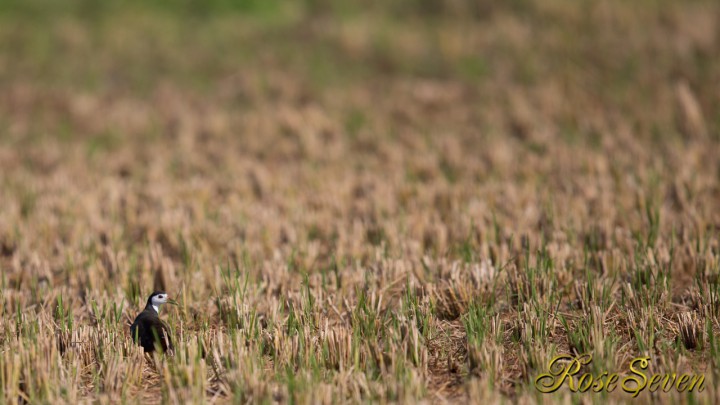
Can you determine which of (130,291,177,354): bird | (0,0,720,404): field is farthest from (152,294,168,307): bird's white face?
(0,0,720,404): field

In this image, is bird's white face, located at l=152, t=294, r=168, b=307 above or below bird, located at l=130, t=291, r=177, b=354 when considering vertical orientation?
above

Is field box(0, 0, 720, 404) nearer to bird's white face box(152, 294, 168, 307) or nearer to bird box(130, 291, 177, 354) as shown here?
bird box(130, 291, 177, 354)

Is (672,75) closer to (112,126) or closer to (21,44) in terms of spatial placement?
(112,126)

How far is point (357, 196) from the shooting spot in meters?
7.36

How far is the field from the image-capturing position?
12.2 feet

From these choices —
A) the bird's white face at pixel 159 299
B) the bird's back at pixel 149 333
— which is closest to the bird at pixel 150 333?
the bird's back at pixel 149 333

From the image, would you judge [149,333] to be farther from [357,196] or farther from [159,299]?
[357,196]

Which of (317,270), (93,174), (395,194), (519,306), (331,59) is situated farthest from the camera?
(331,59)

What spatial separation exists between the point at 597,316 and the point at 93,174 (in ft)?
19.3

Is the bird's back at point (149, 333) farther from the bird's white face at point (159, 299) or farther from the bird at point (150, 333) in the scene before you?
the bird's white face at point (159, 299)

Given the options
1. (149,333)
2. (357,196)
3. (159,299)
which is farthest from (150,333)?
(357,196)

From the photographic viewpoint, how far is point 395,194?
7.20 meters

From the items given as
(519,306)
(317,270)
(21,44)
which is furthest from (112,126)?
(519,306)

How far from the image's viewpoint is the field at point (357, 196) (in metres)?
3.72
